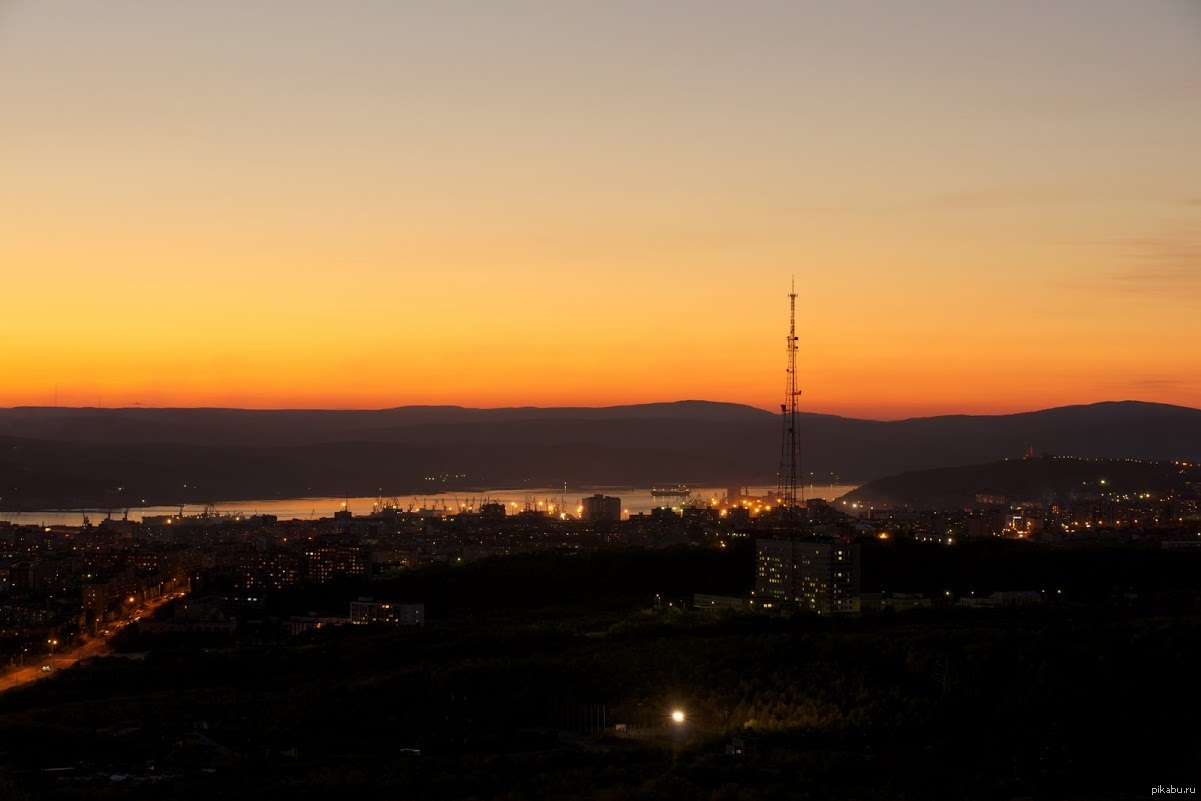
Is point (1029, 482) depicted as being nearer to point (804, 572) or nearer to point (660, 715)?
point (804, 572)

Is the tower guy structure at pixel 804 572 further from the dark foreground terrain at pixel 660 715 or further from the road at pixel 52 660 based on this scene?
the road at pixel 52 660


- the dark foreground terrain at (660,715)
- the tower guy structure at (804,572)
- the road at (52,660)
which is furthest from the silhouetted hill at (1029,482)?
the dark foreground terrain at (660,715)

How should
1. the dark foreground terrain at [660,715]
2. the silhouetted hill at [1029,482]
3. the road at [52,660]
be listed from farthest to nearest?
the silhouetted hill at [1029,482] → the road at [52,660] → the dark foreground terrain at [660,715]

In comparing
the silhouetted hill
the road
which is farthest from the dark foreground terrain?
the silhouetted hill

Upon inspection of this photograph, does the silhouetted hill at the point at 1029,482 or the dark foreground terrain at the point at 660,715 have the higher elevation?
the silhouetted hill at the point at 1029,482

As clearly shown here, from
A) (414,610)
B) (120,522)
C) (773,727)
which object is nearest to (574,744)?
(773,727)
